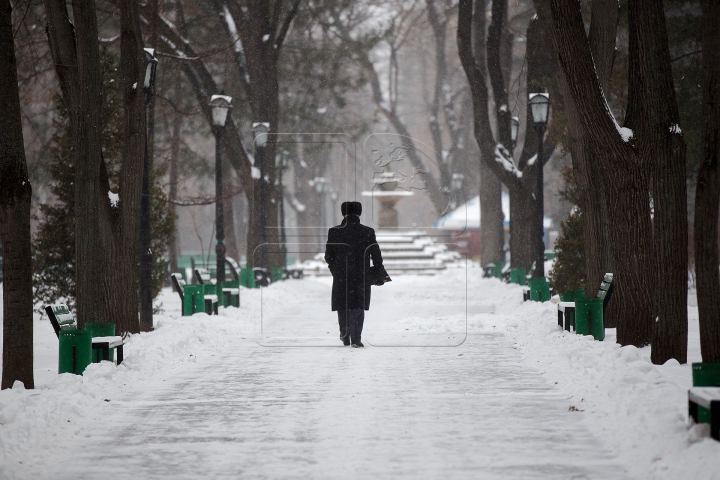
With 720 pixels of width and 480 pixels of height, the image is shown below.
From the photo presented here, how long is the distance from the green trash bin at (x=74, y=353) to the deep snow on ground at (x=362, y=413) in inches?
8.6

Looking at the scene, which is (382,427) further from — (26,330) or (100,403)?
(26,330)

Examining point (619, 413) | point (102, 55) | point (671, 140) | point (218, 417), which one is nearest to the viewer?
point (619, 413)

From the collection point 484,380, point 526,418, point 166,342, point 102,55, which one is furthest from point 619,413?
point 102,55

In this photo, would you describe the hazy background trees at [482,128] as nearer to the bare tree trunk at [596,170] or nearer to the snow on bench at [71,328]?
the bare tree trunk at [596,170]

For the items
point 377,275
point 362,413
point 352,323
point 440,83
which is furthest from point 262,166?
point 440,83

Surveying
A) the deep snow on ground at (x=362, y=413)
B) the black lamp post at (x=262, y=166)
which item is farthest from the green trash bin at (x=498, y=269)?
the deep snow on ground at (x=362, y=413)

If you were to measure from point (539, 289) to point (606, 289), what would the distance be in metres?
5.81

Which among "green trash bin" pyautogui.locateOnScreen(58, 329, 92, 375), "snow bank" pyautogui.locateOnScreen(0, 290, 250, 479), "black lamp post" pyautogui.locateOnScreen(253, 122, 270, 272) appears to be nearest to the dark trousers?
"snow bank" pyautogui.locateOnScreen(0, 290, 250, 479)

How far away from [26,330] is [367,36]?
2644 centimetres

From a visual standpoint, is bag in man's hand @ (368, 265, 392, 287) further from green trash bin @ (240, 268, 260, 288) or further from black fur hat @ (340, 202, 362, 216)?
green trash bin @ (240, 268, 260, 288)

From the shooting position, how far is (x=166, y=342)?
43.3ft

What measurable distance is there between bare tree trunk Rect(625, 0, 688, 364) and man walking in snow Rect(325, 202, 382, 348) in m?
4.27

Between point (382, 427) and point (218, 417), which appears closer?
point (382, 427)

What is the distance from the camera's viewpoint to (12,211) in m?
9.34
